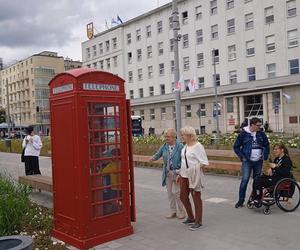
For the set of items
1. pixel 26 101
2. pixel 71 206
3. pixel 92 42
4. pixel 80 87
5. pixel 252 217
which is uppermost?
pixel 92 42

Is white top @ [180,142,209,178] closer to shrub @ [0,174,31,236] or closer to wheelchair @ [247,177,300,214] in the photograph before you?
wheelchair @ [247,177,300,214]

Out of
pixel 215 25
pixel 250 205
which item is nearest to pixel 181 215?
pixel 250 205

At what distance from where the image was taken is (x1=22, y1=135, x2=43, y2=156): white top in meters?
12.3

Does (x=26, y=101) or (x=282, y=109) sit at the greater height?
(x=26, y=101)

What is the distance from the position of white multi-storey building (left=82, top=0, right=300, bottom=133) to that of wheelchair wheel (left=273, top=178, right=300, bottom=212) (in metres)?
29.5

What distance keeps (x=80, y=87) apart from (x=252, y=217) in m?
3.83

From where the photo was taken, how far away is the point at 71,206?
6.33 meters

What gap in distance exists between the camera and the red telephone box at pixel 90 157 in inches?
241

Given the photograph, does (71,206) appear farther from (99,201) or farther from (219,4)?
(219,4)

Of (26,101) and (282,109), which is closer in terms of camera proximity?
(282,109)

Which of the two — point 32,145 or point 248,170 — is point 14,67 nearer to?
point 32,145

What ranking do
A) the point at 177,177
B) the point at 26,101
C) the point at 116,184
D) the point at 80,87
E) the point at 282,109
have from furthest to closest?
the point at 26,101 < the point at 282,109 < the point at 177,177 < the point at 116,184 < the point at 80,87

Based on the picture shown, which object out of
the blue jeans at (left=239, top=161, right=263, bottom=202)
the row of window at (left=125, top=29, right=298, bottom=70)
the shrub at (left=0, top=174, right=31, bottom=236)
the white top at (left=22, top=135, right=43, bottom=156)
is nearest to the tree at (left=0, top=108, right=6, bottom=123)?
the row of window at (left=125, top=29, right=298, bottom=70)

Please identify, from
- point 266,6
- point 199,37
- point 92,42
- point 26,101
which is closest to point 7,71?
point 26,101
